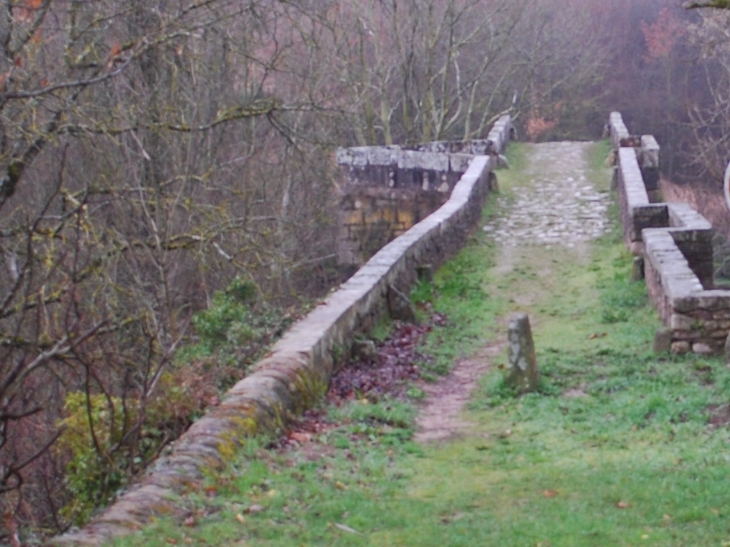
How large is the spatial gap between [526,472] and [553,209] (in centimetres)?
1112

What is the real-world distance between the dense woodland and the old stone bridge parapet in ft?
3.66

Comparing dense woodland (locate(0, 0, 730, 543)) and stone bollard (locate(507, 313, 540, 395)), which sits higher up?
dense woodland (locate(0, 0, 730, 543))

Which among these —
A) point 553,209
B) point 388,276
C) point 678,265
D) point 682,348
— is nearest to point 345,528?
point 682,348

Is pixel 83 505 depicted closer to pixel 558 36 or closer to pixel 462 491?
pixel 462 491

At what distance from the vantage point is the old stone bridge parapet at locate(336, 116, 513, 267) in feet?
62.8

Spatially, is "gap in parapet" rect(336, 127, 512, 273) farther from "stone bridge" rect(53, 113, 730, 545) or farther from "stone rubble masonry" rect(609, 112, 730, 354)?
"stone rubble masonry" rect(609, 112, 730, 354)

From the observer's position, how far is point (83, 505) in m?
5.30

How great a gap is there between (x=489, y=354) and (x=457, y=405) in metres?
1.78

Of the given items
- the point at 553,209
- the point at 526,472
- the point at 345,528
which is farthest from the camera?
the point at 553,209

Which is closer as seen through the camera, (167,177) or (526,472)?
(526,472)

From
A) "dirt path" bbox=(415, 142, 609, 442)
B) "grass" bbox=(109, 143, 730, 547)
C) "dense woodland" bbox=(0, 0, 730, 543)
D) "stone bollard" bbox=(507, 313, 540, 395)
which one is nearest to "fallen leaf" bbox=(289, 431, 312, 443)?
"grass" bbox=(109, 143, 730, 547)

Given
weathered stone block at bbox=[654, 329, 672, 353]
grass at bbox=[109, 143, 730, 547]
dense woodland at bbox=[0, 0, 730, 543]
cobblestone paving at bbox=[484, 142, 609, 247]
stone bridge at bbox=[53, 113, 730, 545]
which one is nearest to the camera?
grass at bbox=[109, 143, 730, 547]

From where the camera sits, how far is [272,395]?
21.2ft

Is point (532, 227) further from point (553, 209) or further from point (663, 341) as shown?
point (663, 341)
